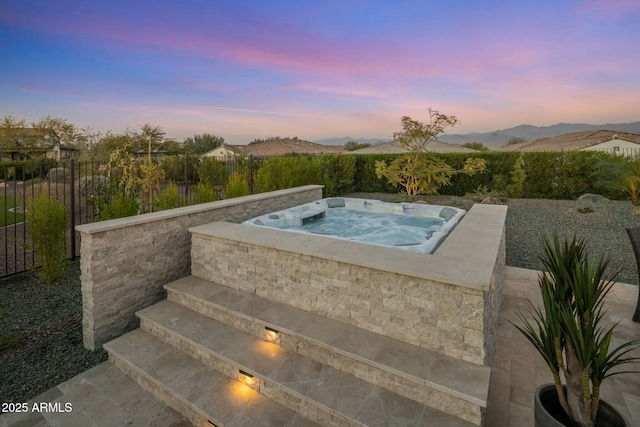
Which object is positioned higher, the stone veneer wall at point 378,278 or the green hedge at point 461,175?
the green hedge at point 461,175

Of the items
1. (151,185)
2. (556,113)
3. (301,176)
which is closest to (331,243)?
(151,185)

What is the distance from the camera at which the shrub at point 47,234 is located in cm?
443

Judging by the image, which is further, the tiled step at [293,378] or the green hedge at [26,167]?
the green hedge at [26,167]

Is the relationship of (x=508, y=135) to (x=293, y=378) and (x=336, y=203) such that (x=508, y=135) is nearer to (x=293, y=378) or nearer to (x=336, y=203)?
(x=336, y=203)

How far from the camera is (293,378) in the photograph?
252 centimetres

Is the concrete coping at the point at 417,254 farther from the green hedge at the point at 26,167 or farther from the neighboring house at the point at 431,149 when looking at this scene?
the neighboring house at the point at 431,149

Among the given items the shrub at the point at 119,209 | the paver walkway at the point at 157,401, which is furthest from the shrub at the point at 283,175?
the paver walkway at the point at 157,401

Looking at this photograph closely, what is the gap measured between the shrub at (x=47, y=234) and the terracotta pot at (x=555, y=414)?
5.96 meters

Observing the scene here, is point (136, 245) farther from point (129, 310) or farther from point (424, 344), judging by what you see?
point (424, 344)

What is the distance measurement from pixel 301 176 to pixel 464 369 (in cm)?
771

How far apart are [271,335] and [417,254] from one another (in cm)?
165

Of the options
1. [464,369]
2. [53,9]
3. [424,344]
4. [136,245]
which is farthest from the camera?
[53,9]

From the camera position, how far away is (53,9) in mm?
6824

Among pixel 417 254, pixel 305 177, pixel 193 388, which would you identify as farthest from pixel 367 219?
pixel 193 388
